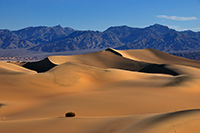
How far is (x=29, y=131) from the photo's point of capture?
9.13m

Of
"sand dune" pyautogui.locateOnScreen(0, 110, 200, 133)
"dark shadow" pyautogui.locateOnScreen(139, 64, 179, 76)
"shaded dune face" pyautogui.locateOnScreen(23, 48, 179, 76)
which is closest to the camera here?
"sand dune" pyautogui.locateOnScreen(0, 110, 200, 133)

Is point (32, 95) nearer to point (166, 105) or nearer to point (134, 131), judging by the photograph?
point (166, 105)

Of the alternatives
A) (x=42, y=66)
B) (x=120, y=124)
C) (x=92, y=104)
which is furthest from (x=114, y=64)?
(x=120, y=124)

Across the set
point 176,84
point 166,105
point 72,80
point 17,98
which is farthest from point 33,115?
point 176,84

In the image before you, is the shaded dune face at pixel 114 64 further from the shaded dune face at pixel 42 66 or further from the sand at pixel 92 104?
the sand at pixel 92 104

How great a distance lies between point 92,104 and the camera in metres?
15.7

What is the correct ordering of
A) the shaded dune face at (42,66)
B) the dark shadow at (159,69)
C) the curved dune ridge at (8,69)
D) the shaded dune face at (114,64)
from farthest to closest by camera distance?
1. the shaded dune face at (42,66)
2. the shaded dune face at (114,64)
3. the dark shadow at (159,69)
4. the curved dune ridge at (8,69)

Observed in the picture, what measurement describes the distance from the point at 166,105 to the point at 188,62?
54.7 metres

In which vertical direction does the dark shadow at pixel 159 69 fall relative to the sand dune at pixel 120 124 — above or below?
above

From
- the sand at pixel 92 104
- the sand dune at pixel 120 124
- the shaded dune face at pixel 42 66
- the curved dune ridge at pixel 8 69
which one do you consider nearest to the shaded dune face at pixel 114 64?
the shaded dune face at pixel 42 66

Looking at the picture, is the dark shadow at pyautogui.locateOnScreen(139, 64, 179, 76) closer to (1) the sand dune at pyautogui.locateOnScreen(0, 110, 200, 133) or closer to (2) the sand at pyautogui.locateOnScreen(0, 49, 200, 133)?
(2) the sand at pyautogui.locateOnScreen(0, 49, 200, 133)

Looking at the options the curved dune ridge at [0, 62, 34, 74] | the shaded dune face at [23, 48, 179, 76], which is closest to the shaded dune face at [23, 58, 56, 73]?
the shaded dune face at [23, 48, 179, 76]

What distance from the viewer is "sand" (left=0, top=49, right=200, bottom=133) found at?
28.6 feet

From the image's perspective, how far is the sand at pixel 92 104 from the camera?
872 cm
